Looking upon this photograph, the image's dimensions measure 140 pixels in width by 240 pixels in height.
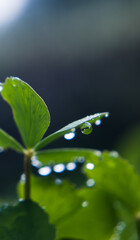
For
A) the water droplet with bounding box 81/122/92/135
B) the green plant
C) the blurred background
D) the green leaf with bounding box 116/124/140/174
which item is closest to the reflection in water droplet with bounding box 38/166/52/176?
the green plant

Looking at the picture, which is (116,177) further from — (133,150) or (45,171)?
(133,150)

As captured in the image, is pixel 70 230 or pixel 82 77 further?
pixel 82 77

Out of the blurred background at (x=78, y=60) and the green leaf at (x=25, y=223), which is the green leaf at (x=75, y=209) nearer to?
the green leaf at (x=25, y=223)

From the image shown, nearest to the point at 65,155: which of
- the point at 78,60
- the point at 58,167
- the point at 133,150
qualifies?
the point at 58,167

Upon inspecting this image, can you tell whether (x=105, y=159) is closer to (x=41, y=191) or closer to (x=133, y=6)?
(x=41, y=191)

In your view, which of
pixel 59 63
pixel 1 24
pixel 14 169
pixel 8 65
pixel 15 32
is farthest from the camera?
pixel 15 32

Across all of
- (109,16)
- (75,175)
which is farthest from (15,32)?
(75,175)

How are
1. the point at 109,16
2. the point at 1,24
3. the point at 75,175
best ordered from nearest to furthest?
the point at 75,175, the point at 1,24, the point at 109,16

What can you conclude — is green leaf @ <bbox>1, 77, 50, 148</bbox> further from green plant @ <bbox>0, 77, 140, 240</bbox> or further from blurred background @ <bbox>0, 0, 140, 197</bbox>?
blurred background @ <bbox>0, 0, 140, 197</bbox>
